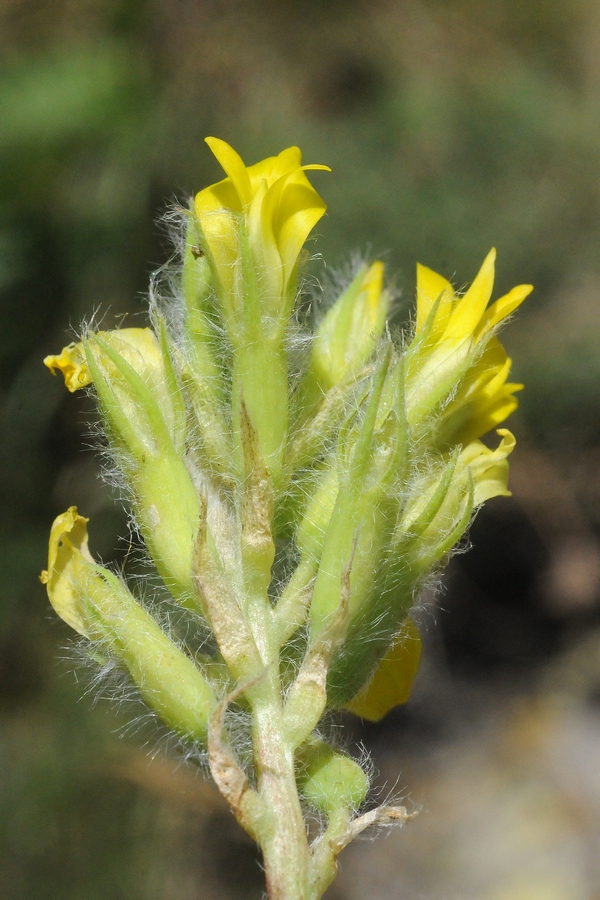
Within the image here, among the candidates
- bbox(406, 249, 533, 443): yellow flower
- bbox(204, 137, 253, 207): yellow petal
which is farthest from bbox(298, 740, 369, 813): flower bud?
bbox(204, 137, 253, 207): yellow petal

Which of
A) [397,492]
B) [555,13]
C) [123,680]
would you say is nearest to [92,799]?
[123,680]

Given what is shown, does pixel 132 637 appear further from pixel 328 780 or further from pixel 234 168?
pixel 234 168

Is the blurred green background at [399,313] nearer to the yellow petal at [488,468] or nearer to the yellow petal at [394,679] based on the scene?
the yellow petal at [394,679]

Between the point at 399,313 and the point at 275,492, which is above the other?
the point at 275,492

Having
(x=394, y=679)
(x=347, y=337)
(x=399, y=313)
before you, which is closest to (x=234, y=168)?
(x=347, y=337)

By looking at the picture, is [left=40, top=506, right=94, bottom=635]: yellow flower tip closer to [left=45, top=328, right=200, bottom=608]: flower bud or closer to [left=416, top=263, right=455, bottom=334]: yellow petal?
[left=45, top=328, right=200, bottom=608]: flower bud

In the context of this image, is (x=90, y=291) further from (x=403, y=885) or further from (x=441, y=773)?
(x=403, y=885)

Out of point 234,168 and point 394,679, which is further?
point 394,679
